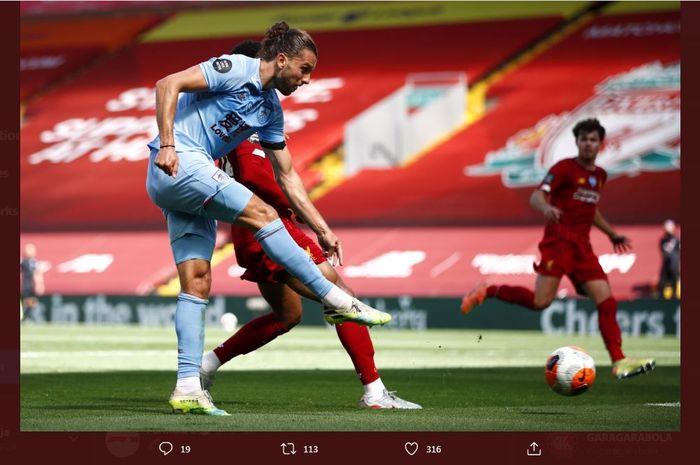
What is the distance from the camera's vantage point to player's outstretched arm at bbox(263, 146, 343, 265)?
694 centimetres

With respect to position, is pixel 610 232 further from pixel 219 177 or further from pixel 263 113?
pixel 219 177

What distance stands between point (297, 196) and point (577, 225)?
4.19m

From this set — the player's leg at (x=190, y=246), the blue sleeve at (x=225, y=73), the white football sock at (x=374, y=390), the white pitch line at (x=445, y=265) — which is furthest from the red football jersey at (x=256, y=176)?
the white pitch line at (x=445, y=265)

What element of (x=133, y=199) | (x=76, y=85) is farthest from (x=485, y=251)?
(x=76, y=85)

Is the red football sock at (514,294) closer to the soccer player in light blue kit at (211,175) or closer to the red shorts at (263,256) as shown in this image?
the red shorts at (263,256)

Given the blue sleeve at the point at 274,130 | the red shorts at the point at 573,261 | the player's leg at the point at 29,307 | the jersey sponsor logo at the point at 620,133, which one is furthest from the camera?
the jersey sponsor logo at the point at 620,133

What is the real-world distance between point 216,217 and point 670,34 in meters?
23.4

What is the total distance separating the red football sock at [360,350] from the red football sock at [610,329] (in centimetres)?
315

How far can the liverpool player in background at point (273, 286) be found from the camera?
7.27 metres

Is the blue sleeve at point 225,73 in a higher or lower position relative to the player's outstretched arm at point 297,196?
higher

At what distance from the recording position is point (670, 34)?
91.9 ft

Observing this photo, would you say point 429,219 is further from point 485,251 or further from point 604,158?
point 604,158
